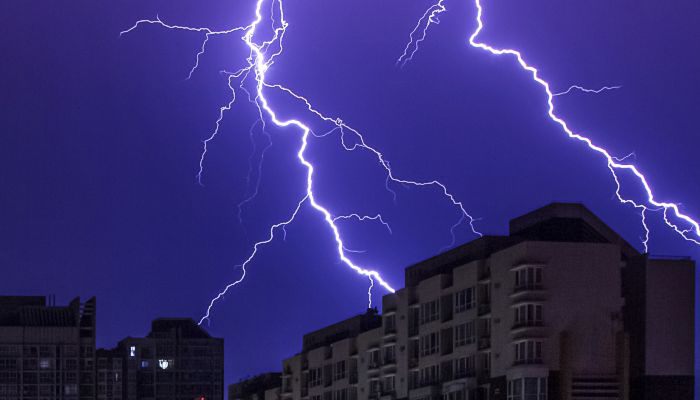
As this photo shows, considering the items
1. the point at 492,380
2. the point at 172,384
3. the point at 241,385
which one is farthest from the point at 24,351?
the point at 492,380

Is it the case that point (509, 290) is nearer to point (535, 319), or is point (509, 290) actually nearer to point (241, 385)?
point (535, 319)

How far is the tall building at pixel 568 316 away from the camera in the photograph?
63.7 metres

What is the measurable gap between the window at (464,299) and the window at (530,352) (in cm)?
604

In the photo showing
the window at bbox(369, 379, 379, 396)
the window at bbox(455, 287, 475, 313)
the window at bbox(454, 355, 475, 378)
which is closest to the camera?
the window at bbox(454, 355, 475, 378)

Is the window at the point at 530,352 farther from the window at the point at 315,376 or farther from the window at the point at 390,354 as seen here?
the window at the point at 315,376

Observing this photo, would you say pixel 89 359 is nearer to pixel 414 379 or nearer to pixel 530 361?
pixel 414 379

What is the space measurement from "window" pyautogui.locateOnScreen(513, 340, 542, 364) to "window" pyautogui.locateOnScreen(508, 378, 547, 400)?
77 centimetres

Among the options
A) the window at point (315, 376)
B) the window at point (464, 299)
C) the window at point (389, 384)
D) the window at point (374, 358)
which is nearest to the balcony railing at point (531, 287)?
the window at point (464, 299)

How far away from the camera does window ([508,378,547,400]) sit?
63438 mm

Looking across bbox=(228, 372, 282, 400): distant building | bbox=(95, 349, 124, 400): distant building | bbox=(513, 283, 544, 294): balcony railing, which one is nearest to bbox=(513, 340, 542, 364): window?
bbox=(513, 283, 544, 294): balcony railing

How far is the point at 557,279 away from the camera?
64.7 meters

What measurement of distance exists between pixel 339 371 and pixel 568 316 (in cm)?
3003

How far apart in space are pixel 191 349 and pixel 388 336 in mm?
84373

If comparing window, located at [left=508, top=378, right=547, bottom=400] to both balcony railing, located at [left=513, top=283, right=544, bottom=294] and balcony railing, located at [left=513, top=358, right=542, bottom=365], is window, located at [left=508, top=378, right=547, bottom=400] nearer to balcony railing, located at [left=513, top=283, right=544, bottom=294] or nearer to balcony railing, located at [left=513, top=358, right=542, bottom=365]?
balcony railing, located at [left=513, top=358, right=542, bottom=365]
